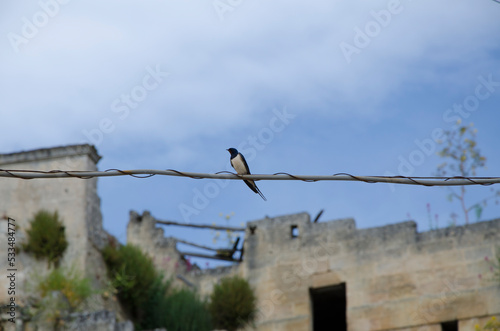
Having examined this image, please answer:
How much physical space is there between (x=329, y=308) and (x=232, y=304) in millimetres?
2038

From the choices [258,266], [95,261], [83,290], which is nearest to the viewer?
[83,290]

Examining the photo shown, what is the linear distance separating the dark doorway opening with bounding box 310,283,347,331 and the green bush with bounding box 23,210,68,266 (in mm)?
4400

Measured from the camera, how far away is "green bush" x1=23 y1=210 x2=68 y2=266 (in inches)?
704

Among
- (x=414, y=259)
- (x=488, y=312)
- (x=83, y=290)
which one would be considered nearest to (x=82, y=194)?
(x=83, y=290)

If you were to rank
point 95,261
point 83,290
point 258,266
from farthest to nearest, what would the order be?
point 258,266, point 95,261, point 83,290

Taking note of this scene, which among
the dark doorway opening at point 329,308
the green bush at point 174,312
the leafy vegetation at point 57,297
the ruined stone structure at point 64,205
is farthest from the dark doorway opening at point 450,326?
the leafy vegetation at point 57,297

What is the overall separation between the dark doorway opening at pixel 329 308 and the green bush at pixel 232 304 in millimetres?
1100

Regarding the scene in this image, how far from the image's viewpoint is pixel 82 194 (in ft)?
60.1

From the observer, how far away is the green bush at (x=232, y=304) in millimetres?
18703

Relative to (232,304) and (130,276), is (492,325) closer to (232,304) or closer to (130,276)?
(232,304)

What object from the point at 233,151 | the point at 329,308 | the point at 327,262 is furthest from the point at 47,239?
the point at 233,151

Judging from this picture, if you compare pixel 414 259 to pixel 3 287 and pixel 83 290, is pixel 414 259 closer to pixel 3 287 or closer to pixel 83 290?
pixel 83 290

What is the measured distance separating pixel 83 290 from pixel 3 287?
4.83 ft

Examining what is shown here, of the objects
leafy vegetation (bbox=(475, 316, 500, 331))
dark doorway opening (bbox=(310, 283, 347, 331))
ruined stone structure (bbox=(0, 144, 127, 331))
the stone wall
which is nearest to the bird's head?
leafy vegetation (bbox=(475, 316, 500, 331))
